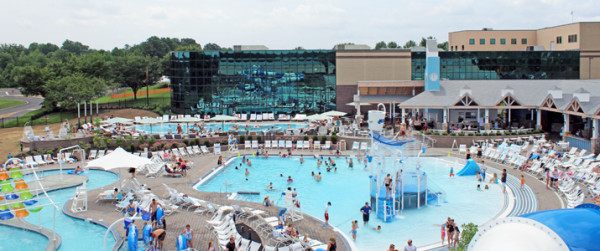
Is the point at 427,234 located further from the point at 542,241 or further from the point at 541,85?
the point at 541,85

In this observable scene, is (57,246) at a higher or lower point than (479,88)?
lower

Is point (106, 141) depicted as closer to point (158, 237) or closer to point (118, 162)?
point (118, 162)

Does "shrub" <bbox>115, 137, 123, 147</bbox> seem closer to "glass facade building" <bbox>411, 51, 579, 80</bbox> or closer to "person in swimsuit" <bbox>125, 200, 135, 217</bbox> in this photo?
"person in swimsuit" <bbox>125, 200, 135, 217</bbox>

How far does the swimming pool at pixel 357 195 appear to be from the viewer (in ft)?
61.7

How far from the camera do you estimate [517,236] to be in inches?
246

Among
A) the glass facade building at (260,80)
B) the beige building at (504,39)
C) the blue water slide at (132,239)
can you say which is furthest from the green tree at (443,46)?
the blue water slide at (132,239)

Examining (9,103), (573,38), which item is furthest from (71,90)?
(573,38)

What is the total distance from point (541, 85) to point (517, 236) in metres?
41.0

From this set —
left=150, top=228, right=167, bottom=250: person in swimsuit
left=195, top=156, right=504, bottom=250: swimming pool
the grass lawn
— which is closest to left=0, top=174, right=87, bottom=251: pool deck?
left=150, top=228, right=167, bottom=250: person in swimsuit

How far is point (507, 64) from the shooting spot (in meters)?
52.3

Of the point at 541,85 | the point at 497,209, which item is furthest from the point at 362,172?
the point at 541,85

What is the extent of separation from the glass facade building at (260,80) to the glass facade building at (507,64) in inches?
385

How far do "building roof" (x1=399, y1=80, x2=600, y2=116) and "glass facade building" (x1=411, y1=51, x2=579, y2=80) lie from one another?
831 centimetres

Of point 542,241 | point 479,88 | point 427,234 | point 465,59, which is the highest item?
point 465,59
